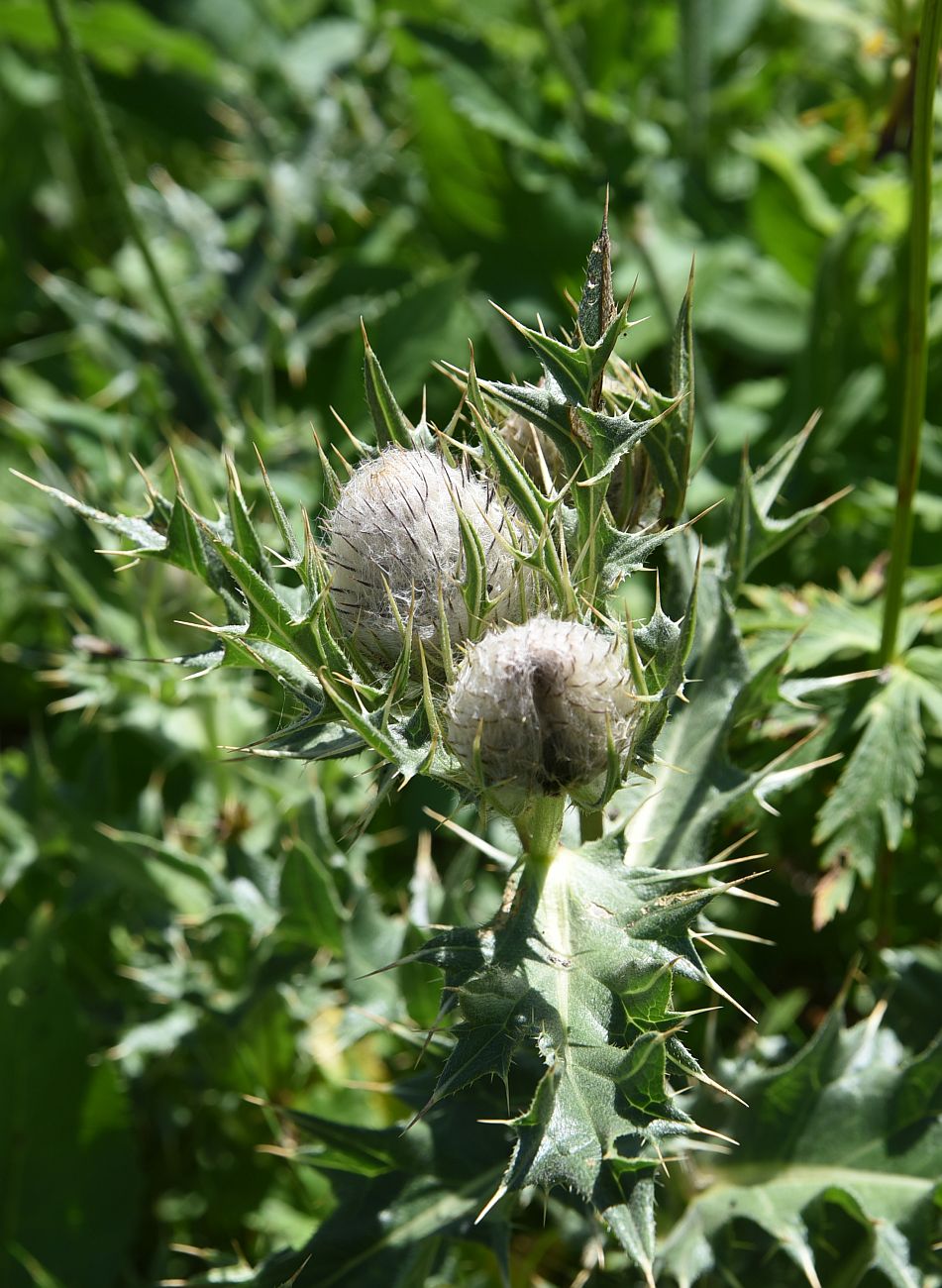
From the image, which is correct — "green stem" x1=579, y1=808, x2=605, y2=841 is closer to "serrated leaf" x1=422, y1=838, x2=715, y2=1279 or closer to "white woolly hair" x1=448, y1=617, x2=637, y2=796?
"serrated leaf" x1=422, y1=838, x2=715, y2=1279

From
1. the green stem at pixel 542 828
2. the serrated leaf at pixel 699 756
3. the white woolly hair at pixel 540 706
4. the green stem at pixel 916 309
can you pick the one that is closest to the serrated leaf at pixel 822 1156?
the serrated leaf at pixel 699 756

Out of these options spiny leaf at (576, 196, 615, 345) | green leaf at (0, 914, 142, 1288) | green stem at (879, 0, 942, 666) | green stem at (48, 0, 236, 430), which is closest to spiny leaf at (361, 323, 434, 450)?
spiny leaf at (576, 196, 615, 345)

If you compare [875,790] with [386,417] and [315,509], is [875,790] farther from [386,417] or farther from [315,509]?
[315,509]

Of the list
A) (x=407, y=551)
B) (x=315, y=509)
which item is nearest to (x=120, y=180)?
(x=315, y=509)

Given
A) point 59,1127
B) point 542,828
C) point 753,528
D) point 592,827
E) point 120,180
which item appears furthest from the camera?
point 120,180

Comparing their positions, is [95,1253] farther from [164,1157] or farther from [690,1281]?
[690,1281]

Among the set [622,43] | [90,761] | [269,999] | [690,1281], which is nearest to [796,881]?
[690,1281]
